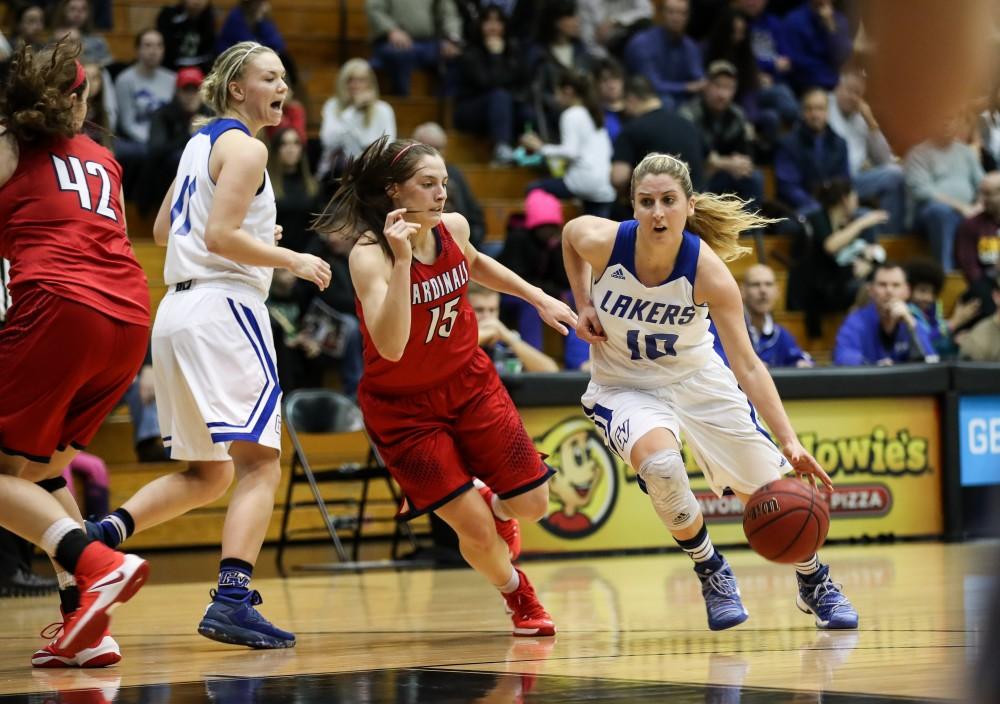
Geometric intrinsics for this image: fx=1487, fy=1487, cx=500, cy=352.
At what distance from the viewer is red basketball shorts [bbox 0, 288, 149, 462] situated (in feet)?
14.9

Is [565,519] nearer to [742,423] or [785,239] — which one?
[742,423]

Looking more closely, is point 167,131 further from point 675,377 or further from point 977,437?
point 675,377

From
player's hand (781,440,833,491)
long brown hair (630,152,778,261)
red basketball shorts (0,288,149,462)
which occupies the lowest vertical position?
player's hand (781,440,833,491)

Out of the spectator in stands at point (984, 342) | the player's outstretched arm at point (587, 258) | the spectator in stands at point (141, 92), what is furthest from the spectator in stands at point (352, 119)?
the player's outstretched arm at point (587, 258)

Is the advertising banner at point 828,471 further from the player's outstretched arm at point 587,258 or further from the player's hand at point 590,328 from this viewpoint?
the player's hand at point 590,328

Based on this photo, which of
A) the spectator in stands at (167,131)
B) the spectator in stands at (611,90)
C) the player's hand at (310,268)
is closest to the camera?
the player's hand at (310,268)

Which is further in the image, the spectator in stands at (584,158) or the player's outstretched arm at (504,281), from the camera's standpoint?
the spectator in stands at (584,158)

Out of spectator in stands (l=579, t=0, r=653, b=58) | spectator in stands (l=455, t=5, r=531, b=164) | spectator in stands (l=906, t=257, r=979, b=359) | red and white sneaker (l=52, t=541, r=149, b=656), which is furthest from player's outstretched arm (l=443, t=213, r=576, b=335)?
spectator in stands (l=579, t=0, r=653, b=58)

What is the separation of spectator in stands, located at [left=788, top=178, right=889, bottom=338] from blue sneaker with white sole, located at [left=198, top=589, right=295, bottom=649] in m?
7.94

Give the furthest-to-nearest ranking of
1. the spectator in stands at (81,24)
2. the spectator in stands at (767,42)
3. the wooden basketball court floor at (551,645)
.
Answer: the spectator in stands at (767,42), the spectator in stands at (81,24), the wooden basketball court floor at (551,645)

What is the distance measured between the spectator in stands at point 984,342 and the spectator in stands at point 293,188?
4712 millimetres

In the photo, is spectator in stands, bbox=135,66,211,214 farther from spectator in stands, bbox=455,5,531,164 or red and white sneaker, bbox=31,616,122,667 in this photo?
red and white sneaker, bbox=31,616,122,667

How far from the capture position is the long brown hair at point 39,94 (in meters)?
4.61

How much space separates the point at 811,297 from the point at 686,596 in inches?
236
